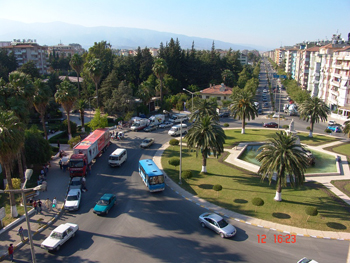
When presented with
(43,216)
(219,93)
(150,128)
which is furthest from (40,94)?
(219,93)

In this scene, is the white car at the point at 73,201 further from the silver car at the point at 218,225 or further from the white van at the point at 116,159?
the silver car at the point at 218,225

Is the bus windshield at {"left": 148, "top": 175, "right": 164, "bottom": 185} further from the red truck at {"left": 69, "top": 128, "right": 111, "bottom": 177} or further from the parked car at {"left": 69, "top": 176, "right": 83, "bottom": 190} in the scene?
the red truck at {"left": 69, "top": 128, "right": 111, "bottom": 177}

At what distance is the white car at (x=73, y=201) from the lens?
1054 inches

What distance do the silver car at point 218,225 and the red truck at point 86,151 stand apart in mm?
17875

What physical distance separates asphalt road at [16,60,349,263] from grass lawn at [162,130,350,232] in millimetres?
2574

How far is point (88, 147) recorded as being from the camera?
37.4 m

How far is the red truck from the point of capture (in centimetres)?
3434

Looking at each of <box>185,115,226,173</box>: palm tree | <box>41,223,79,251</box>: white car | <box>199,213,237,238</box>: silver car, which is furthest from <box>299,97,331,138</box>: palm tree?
<box>41,223,79,251</box>: white car

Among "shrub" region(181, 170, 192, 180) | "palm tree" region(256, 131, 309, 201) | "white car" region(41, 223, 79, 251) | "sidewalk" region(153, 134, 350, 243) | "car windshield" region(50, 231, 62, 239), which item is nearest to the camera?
"white car" region(41, 223, 79, 251)

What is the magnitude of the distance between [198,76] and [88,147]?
74028 millimetres

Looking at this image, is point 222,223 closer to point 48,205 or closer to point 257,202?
point 257,202

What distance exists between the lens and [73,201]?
27.4 meters

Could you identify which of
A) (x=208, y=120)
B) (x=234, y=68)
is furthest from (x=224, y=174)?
(x=234, y=68)

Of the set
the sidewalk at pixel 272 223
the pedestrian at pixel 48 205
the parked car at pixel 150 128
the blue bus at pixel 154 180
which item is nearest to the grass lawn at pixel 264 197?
the sidewalk at pixel 272 223
